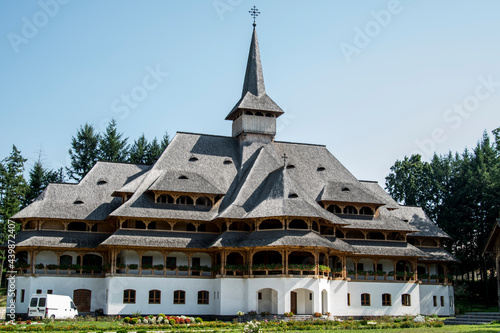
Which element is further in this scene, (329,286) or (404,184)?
(404,184)

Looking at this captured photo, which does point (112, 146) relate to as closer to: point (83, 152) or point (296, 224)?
point (83, 152)

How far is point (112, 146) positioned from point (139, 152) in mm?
3781

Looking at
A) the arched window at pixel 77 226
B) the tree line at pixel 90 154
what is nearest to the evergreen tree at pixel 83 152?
the tree line at pixel 90 154

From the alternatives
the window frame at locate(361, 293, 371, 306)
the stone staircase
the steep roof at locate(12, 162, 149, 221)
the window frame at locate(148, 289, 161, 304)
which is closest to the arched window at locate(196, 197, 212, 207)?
the steep roof at locate(12, 162, 149, 221)

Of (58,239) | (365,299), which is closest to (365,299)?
(365,299)

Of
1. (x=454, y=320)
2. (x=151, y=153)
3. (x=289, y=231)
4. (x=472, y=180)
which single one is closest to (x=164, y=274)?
(x=289, y=231)

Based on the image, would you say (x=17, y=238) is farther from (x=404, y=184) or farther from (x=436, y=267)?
(x=404, y=184)

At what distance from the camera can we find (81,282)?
43625 millimetres

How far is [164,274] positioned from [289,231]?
1012 cm

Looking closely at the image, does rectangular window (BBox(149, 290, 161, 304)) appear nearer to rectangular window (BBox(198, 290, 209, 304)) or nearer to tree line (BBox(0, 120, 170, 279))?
rectangular window (BBox(198, 290, 209, 304))

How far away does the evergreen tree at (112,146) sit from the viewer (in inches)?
2778

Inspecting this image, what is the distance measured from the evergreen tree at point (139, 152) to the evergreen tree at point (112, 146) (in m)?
1.08

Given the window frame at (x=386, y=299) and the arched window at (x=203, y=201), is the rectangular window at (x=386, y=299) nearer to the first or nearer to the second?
the window frame at (x=386, y=299)

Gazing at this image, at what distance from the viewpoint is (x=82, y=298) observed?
43.5 metres
